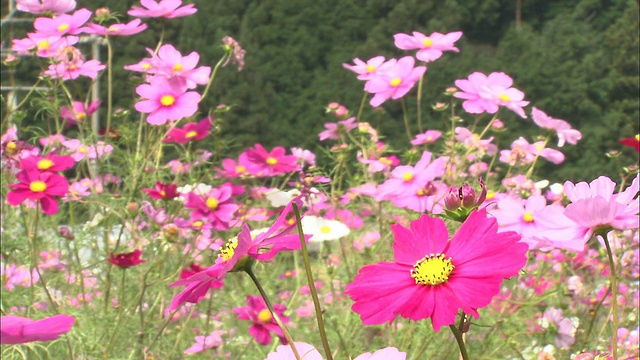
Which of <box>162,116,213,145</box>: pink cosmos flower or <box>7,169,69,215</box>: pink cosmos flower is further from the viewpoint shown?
<box>162,116,213,145</box>: pink cosmos flower

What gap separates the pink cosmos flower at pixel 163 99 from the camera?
0.85 meters

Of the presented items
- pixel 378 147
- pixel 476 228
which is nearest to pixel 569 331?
pixel 378 147

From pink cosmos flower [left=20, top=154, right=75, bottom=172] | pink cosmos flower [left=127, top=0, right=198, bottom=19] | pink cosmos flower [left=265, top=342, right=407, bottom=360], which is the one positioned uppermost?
pink cosmos flower [left=265, top=342, right=407, bottom=360]

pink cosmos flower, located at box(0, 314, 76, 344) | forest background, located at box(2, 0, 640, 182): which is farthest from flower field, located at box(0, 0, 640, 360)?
forest background, located at box(2, 0, 640, 182)

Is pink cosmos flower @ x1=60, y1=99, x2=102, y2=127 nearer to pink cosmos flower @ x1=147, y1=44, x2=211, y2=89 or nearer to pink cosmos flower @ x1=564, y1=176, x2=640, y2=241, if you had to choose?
pink cosmos flower @ x1=147, y1=44, x2=211, y2=89

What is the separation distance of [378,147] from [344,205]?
15 cm

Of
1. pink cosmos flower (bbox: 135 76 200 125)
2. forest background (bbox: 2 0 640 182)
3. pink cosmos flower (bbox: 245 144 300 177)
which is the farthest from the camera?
forest background (bbox: 2 0 640 182)

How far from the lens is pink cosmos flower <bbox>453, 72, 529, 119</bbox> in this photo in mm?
903

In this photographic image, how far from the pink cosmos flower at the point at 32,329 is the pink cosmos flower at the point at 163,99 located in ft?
2.07

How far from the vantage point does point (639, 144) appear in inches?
31.3

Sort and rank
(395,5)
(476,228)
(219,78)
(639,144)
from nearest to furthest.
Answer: (476,228) < (639,144) < (219,78) < (395,5)

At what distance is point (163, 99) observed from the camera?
34.0 inches

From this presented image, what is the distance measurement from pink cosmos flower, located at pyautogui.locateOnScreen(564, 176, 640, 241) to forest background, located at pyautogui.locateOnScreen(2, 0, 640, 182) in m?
7.38

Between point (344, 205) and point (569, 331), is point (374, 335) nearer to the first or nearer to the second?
point (569, 331)
